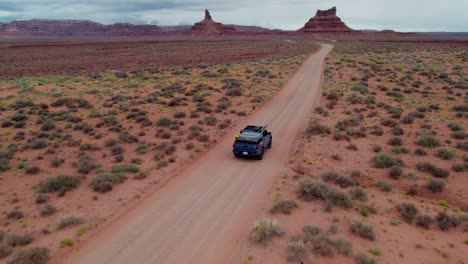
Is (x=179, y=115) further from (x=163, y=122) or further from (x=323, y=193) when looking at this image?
(x=323, y=193)

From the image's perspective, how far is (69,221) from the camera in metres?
12.5

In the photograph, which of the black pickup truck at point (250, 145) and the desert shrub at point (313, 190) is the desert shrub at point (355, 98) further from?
the desert shrub at point (313, 190)

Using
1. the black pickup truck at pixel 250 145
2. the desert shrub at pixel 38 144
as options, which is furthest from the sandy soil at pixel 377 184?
the desert shrub at pixel 38 144

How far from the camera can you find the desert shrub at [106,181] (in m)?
15.3

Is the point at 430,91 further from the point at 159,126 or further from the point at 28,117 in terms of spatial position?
the point at 28,117

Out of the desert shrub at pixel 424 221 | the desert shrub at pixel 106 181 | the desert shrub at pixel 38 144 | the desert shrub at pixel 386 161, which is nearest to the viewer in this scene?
the desert shrub at pixel 424 221

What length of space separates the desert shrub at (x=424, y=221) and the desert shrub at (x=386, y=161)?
5.51m

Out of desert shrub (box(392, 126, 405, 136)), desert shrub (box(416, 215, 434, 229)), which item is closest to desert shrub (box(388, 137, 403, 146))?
desert shrub (box(392, 126, 405, 136))

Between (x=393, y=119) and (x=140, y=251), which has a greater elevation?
(x=393, y=119)

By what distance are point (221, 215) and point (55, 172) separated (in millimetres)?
10823

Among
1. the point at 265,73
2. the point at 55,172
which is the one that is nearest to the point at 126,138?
the point at 55,172

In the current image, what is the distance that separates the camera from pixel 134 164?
724 inches

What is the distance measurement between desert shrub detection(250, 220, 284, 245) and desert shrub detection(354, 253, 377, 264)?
282 centimetres

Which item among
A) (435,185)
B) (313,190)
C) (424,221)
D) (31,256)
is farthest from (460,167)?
(31,256)
